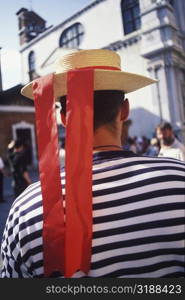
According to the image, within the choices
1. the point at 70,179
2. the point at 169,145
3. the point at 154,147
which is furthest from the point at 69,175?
the point at 154,147

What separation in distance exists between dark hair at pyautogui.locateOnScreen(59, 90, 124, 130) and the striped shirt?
116 mm

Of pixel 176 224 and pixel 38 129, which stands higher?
pixel 38 129

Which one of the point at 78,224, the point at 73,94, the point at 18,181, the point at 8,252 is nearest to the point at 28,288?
the point at 8,252

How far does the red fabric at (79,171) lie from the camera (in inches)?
29.3

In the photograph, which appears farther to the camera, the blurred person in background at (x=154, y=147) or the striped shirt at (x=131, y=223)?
the blurred person in background at (x=154, y=147)

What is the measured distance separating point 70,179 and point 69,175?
0.03ft

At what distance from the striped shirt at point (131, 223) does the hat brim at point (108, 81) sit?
9.0 inches

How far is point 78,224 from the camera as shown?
74 cm

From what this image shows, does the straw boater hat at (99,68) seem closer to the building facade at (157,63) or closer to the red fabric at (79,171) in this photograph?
the red fabric at (79,171)

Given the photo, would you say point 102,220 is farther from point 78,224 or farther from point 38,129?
point 38,129

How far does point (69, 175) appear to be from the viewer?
0.76 metres

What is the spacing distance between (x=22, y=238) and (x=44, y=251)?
0.08m

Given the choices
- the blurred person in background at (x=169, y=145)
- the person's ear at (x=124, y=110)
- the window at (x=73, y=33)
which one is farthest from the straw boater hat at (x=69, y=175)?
the window at (x=73, y=33)

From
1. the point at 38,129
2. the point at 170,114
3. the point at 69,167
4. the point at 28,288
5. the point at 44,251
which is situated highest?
the point at 170,114
